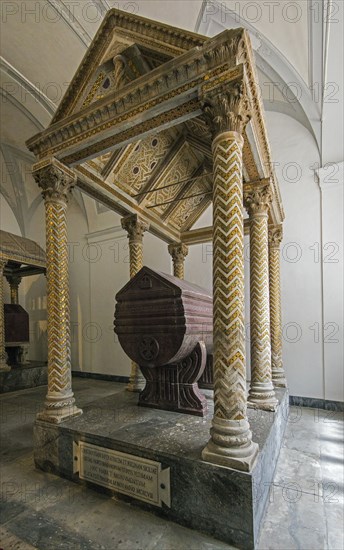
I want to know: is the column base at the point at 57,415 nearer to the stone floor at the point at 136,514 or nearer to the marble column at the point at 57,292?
the marble column at the point at 57,292

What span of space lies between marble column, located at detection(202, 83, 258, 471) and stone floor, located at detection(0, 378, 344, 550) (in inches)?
24.0

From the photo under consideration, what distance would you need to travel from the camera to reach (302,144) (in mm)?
5582

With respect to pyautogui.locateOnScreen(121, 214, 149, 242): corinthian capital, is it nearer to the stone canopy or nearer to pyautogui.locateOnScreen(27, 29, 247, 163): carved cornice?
the stone canopy

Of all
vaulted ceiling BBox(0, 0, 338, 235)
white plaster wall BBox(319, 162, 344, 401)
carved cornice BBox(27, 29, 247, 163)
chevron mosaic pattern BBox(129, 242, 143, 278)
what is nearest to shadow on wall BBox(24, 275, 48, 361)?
vaulted ceiling BBox(0, 0, 338, 235)

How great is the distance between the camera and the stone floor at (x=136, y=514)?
6.30 ft

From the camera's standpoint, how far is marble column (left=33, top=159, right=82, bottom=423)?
309 centimetres

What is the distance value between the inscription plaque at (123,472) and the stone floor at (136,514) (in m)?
0.12

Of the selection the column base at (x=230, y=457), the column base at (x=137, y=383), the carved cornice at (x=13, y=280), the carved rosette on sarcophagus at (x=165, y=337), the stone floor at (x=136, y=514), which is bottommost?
the stone floor at (x=136, y=514)

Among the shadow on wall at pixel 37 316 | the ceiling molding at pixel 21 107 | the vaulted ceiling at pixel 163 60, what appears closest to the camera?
the vaulted ceiling at pixel 163 60

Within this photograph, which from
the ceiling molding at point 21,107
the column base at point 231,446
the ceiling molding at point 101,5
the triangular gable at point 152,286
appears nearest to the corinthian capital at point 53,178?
the triangular gable at point 152,286

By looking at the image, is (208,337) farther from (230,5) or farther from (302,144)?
(230,5)

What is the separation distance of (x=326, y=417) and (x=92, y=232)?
729 centimetres

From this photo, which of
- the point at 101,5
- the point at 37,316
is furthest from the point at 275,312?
the point at 37,316

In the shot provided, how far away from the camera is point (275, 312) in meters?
4.72
